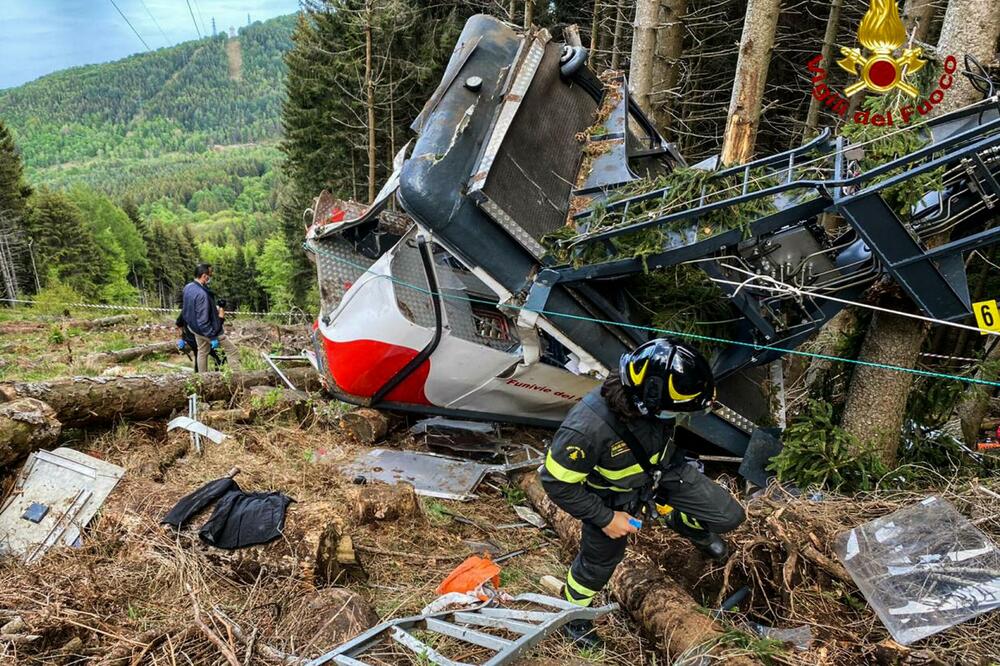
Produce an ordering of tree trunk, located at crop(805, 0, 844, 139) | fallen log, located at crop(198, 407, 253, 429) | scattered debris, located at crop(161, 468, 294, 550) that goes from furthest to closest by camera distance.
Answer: tree trunk, located at crop(805, 0, 844, 139) → fallen log, located at crop(198, 407, 253, 429) → scattered debris, located at crop(161, 468, 294, 550)

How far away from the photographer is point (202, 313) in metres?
6.85

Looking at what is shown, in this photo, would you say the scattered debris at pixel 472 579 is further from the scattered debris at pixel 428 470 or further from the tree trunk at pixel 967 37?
the tree trunk at pixel 967 37

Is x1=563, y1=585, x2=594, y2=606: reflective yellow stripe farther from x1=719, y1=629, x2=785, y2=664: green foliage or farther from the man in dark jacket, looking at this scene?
the man in dark jacket

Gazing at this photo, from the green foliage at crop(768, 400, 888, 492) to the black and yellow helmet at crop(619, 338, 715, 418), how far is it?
5.18 feet

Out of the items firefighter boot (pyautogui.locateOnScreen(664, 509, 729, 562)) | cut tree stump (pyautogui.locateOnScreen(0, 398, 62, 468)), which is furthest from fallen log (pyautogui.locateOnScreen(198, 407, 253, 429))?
firefighter boot (pyautogui.locateOnScreen(664, 509, 729, 562))

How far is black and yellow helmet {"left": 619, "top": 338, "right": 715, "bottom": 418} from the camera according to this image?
8.16ft

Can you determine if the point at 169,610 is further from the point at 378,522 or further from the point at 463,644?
the point at 463,644

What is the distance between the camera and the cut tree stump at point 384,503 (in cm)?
383

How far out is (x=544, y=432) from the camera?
5.67 metres

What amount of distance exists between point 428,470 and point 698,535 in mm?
2358

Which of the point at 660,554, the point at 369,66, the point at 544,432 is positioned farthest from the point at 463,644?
the point at 369,66

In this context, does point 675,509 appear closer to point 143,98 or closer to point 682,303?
point 682,303

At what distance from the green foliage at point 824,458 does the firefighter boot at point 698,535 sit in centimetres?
96

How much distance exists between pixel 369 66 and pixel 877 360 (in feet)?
41.5
